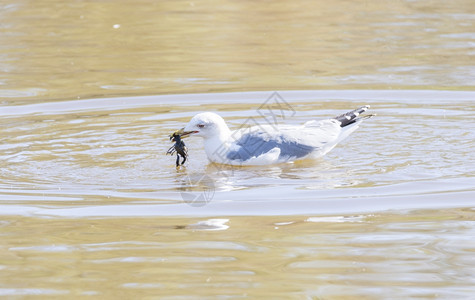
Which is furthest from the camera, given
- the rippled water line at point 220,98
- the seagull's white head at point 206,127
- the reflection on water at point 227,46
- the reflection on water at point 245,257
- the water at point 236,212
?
the reflection on water at point 227,46

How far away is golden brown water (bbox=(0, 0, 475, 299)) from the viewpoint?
19.4 feet

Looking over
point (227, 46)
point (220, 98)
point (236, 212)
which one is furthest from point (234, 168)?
point (227, 46)

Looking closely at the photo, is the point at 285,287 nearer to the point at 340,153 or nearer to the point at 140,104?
the point at 340,153

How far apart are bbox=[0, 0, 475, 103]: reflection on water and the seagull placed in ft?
9.66

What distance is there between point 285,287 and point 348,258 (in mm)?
636

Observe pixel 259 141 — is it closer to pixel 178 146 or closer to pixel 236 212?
pixel 178 146

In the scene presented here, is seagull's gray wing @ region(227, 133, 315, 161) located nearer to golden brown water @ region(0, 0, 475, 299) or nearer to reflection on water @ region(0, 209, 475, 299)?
golden brown water @ region(0, 0, 475, 299)

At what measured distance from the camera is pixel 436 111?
10.8 m

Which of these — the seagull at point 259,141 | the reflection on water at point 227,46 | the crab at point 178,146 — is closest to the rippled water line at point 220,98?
the reflection on water at point 227,46

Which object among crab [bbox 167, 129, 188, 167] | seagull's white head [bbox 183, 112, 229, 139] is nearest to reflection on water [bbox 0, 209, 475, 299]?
crab [bbox 167, 129, 188, 167]

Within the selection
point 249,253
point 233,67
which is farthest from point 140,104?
point 249,253

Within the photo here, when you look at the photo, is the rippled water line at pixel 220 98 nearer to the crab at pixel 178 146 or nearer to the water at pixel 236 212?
the water at pixel 236 212

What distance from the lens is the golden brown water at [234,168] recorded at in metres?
5.90

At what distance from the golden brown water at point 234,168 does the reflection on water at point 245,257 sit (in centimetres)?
2
